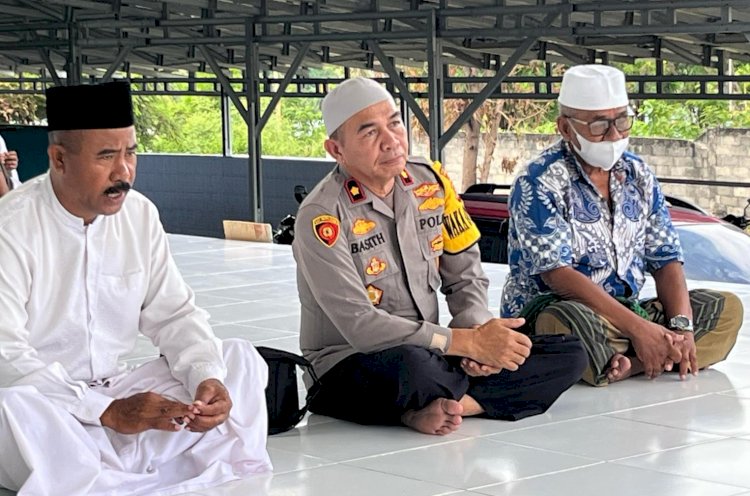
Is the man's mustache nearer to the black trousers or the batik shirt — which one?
the black trousers

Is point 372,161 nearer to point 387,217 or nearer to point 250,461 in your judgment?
point 387,217

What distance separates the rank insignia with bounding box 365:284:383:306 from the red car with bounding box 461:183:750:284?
12.4 ft

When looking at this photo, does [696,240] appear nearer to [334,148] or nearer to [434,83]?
[434,83]

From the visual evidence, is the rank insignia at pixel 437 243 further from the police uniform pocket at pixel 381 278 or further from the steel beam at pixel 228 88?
the steel beam at pixel 228 88

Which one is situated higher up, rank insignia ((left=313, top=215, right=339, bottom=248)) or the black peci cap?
the black peci cap

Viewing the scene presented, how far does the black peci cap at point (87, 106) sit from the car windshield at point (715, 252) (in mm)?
5345

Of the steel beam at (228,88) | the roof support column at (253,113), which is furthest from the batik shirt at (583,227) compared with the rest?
the steel beam at (228,88)

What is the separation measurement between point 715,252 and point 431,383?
488 centimetres

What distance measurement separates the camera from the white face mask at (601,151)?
15.6ft

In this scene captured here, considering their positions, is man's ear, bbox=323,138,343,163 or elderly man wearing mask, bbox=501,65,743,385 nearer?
man's ear, bbox=323,138,343,163

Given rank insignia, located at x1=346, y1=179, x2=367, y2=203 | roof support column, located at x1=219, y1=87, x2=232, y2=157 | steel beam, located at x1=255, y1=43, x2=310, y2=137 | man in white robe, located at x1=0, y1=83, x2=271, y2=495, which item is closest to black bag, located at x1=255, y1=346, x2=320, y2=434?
man in white robe, located at x1=0, y1=83, x2=271, y2=495

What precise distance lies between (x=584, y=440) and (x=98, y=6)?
38.2 ft

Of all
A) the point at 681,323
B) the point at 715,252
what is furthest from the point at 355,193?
the point at 715,252

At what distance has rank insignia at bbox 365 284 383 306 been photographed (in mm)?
4246
